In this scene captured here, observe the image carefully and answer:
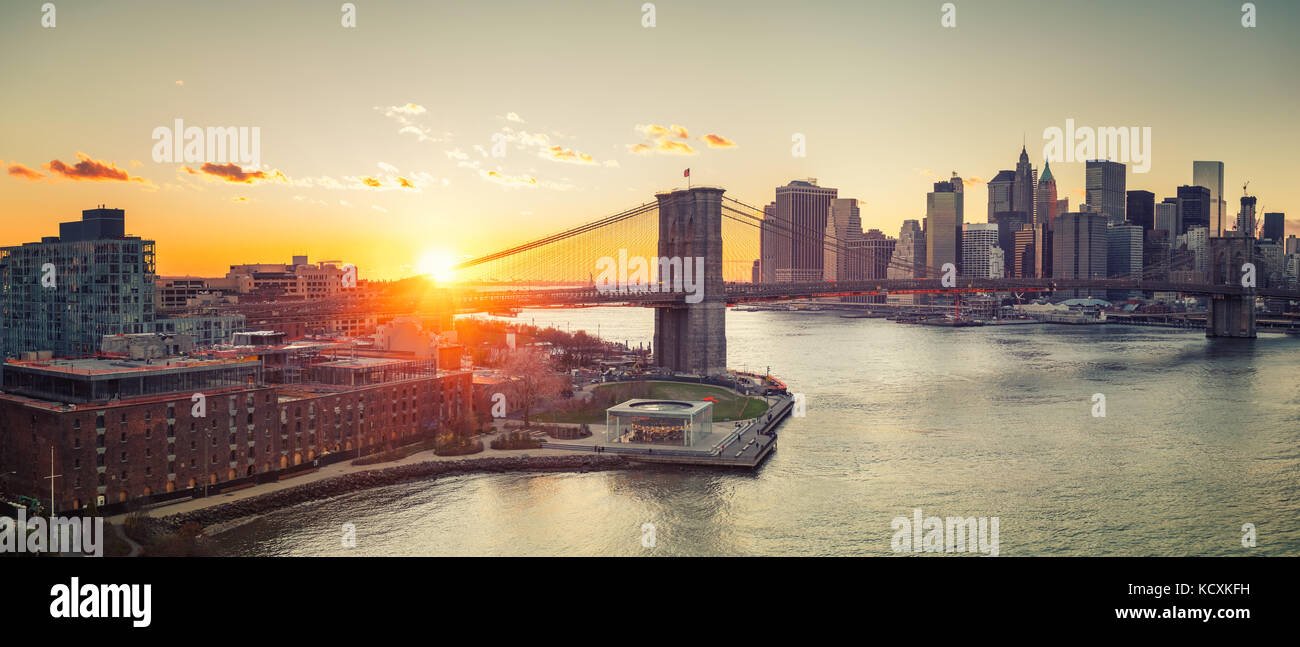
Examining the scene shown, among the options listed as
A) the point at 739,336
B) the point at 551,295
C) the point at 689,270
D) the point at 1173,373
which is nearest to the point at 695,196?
the point at 689,270

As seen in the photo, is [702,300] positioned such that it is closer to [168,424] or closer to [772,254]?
[168,424]

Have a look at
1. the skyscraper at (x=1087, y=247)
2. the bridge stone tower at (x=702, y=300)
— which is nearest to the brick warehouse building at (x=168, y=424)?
the bridge stone tower at (x=702, y=300)

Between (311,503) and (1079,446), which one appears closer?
(311,503)

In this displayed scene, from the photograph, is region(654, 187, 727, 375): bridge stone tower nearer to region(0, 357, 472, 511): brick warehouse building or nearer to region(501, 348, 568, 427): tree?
region(501, 348, 568, 427): tree

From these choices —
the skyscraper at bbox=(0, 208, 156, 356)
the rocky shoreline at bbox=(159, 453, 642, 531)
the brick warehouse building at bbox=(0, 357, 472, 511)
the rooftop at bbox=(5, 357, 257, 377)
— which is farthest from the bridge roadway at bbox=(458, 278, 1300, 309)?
the rooftop at bbox=(5, 357, 257, 377)
